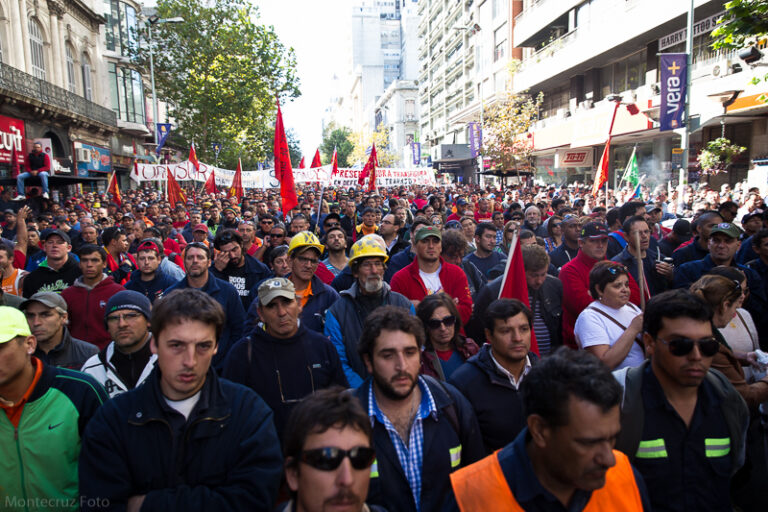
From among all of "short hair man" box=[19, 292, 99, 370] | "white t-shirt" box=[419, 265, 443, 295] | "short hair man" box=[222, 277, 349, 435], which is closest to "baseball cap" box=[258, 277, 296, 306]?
"short hair man" box=[222, 277, 349, 435]

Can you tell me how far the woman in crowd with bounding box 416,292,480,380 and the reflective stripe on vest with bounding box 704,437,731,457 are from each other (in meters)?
1.47

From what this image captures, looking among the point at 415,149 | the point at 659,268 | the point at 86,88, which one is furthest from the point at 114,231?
the point at 415,149

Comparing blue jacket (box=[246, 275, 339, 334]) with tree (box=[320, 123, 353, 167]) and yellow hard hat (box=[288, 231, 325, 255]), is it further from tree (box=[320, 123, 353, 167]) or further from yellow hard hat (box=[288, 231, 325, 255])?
tree (box=[320, 123, 353, 167])

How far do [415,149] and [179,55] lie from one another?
924 inches

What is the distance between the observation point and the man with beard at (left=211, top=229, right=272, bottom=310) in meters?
5.93

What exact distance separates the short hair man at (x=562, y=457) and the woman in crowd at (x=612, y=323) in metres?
1.44

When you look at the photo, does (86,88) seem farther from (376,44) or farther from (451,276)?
(376,44)

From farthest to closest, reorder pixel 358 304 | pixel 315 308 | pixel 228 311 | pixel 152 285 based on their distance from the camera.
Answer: pixel 152 285, pixel 228 311, pixel 315 308, pixel 358 304

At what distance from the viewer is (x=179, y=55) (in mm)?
31734

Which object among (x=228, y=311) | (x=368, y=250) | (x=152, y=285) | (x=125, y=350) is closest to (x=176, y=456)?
(x=125, y=350)

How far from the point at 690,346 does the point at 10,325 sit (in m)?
3.16

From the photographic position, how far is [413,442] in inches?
96.6

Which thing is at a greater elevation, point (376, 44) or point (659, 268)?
point (376, 44)

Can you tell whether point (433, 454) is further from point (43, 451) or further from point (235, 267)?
point (235, 267)
